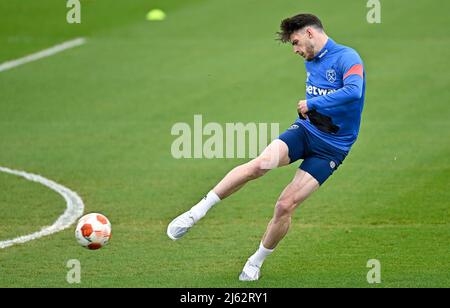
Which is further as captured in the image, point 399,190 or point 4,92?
point 4,92

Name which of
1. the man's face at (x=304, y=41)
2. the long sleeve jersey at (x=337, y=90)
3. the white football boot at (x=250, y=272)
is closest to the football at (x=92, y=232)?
the white football boot at (x=250, y=272)

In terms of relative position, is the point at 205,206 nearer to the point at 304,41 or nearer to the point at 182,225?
the point at 182,225

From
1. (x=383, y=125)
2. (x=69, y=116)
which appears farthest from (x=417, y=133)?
(x=69, y=116)

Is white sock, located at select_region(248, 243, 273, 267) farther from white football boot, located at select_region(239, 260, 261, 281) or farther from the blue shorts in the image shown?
the blue shorts

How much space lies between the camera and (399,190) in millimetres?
14516

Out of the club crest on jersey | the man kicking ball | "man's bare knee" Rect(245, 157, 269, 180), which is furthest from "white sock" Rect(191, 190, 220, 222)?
the club crest on jersey

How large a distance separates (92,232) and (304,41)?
10.1 ft

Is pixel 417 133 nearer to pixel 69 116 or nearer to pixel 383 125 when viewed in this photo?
pixel 383 125

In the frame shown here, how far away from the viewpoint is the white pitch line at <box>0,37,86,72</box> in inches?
880

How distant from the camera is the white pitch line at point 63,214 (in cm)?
1221

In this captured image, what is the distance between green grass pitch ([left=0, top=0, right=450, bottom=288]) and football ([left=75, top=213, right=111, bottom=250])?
1.28ft

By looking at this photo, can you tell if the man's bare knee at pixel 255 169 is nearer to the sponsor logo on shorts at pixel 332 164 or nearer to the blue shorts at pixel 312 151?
the blue shorts at pixel 312 151

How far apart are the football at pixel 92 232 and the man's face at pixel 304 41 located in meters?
2.86

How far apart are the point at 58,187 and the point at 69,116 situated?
443cm
